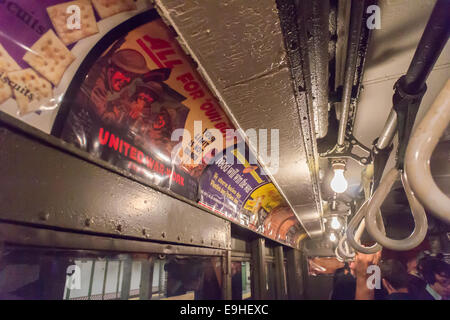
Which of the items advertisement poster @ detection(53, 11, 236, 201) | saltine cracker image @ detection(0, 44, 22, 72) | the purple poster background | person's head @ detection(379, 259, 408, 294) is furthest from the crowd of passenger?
saltine cracker image @ detection(0, 44, 22, 72)

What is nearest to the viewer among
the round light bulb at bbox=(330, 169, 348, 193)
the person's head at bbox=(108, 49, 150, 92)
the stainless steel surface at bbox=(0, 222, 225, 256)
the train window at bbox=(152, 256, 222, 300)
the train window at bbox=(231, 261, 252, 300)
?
the stainless steel surface at bbox=(0, 222, 225, 256)

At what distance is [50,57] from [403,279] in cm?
514

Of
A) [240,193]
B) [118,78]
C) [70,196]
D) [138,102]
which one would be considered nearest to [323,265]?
[240,193]

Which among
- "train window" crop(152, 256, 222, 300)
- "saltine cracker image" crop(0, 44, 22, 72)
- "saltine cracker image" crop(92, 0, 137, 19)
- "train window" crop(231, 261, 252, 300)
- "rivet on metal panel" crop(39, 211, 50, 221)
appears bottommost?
"train window" crop(231, 261, 252, 300)

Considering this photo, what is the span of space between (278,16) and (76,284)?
2.05 meters

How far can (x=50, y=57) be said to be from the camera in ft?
4.58

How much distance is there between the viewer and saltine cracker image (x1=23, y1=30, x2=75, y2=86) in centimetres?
133

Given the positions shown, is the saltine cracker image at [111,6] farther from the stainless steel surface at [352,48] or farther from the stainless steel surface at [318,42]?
the stainless steel surface at [352,48]

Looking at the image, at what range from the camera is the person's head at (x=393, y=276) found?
12.1ft

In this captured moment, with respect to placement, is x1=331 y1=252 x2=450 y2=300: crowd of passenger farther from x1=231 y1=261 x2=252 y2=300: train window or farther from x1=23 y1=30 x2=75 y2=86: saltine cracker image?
x1=23 y1=30 x2=75 y2=86: saltine cracker image

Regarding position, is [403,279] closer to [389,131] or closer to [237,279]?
[237,279]

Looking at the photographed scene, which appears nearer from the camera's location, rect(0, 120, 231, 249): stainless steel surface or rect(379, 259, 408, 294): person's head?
rect(0, 120, 231, 249): stainless steel surface

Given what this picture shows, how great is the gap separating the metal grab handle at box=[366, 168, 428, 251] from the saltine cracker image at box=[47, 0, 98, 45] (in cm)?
214

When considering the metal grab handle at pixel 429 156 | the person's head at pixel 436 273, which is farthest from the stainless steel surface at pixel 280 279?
the metal grab handle at pixel 429 156
